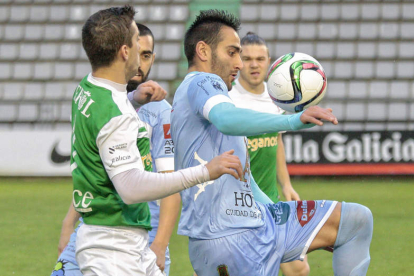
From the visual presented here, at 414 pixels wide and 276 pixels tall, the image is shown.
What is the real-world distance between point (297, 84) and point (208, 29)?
0.72m

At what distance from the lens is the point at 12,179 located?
14391 mm

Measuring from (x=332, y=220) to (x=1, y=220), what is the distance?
22.1ft

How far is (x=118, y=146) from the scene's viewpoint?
2.57 metres

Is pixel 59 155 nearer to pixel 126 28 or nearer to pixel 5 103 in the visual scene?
A: pixel 5 103

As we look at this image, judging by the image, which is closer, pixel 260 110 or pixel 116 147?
pixel 116 147

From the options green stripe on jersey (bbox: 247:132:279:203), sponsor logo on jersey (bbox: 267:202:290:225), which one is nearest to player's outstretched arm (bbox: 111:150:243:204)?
sponsor logo on jersey (bbox: 267:202:290:225)

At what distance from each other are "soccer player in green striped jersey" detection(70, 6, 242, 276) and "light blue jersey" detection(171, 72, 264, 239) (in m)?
0.42

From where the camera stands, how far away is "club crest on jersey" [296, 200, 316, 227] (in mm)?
3316

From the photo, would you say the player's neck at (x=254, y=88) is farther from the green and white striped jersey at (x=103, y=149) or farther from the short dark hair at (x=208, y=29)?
the green and white striped jersey at (x=103, y=149)

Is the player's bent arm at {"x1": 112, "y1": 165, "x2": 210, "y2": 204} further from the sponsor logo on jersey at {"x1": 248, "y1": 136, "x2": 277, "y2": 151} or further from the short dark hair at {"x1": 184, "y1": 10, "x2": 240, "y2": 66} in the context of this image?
the sponsor logo on jersey at {"x1": 248, "y1": 136, "x2": 277, "y2": 151}

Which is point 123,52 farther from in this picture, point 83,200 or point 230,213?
point 230,213

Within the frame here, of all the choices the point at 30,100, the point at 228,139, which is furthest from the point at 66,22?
the point at 228,139

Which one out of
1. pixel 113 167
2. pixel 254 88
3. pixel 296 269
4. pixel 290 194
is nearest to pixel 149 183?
pixel 113 167

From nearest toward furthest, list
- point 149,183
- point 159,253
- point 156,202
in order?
1. point 149,183
2. point 159,253
3. point 156,202
